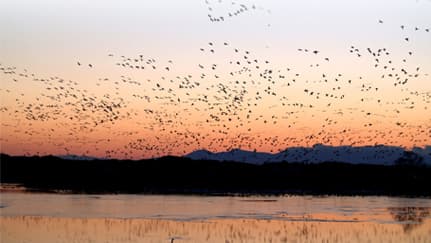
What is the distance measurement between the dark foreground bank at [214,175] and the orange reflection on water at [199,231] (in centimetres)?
3810

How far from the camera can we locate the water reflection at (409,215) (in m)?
32.2

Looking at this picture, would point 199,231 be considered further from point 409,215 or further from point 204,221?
point 409,215

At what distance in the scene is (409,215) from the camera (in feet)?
123

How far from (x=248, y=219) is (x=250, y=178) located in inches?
1886

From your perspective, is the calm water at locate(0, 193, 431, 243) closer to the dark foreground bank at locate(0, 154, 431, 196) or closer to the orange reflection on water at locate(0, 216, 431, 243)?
the orange reflection on water at locate(0, 216, 431, 243)

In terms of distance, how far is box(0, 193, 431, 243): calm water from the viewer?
26.3m

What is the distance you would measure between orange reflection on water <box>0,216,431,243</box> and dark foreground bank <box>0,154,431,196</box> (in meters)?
38.1

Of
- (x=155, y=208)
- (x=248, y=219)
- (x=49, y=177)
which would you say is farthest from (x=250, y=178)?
(x=248, y=219)

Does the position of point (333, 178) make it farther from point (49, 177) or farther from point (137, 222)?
point (137, 222)

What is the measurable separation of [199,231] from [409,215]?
13.8 m

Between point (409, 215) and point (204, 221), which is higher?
point (409, 215)

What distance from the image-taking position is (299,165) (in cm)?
9019

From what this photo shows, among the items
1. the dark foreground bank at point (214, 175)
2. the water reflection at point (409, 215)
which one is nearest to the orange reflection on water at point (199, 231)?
the water reflection at point (409, 215)

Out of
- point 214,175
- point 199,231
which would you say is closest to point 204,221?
point 199,231
